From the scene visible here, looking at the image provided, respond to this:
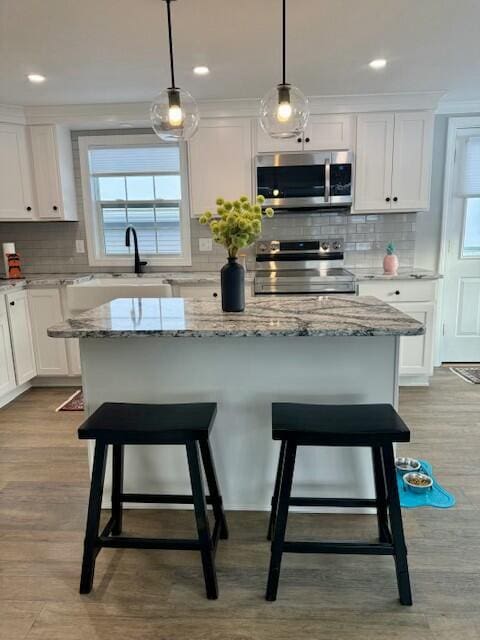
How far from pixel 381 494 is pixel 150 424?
0.99m

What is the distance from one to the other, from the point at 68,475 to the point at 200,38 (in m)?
2.56

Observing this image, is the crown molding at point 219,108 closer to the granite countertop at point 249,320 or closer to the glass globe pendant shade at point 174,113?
the glass globe pendant shade at point 174,113

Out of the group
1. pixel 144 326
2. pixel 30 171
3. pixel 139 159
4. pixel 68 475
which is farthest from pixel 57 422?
pixel 139 159

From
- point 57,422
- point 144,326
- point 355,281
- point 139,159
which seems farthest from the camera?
point 139,159

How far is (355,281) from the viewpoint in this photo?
3594 millimetres

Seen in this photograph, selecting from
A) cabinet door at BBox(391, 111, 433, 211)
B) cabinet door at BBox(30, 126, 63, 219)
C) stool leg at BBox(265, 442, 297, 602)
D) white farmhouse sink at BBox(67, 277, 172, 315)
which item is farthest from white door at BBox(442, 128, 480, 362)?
cabinet door at BBox(30, 126, 63, 219)

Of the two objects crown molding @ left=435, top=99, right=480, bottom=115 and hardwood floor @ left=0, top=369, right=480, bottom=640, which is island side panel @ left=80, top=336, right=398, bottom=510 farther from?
crown molding @ left=435, top=99, right=480, bottom=115

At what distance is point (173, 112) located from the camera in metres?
1.89

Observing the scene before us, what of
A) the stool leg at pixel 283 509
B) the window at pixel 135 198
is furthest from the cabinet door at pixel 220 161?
the stool leg at pixel 283 509

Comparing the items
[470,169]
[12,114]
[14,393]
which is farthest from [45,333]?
[470,169]

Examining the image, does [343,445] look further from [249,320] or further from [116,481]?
[116,481]

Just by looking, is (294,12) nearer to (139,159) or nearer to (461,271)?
(139,159)

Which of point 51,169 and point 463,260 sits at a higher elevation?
point 51,169

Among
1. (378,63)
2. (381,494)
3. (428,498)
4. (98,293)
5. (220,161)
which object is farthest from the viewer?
(220,161)
